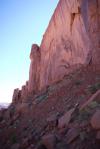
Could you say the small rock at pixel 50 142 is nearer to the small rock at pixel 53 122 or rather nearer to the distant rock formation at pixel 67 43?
the small rock at pixel 53 122

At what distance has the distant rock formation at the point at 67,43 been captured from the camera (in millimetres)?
14062

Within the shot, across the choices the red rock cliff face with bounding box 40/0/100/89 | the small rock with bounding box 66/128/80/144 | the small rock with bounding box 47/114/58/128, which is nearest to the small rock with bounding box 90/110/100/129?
the small rock with bounding box 66/128/80/144

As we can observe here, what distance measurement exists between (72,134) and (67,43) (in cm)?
1279

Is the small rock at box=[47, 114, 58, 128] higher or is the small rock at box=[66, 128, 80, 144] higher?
the small rock at box=[47, 114, 58, 128]

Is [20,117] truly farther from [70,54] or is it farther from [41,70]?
[41,70]

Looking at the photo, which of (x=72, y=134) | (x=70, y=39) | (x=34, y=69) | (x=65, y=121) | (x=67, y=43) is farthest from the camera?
(x=34, y=69)

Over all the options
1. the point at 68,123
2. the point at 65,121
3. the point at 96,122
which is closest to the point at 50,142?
the point at 68,123

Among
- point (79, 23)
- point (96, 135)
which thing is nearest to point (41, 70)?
point (79, 23)

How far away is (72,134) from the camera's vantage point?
7.31 metres

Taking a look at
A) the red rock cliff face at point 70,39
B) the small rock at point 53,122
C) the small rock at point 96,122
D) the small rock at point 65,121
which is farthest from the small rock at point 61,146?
the red rock cliff face at point 70,39

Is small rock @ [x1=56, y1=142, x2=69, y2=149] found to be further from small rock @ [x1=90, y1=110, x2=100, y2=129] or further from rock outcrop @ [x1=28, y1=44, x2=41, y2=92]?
rock outcrop @ [x1=28, y1=44, x2=41, y2=92]

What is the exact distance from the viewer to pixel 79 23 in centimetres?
1720

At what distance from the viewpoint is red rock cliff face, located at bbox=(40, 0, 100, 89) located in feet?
46.0

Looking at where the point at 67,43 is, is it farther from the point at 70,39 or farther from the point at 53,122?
the point at 53,122
